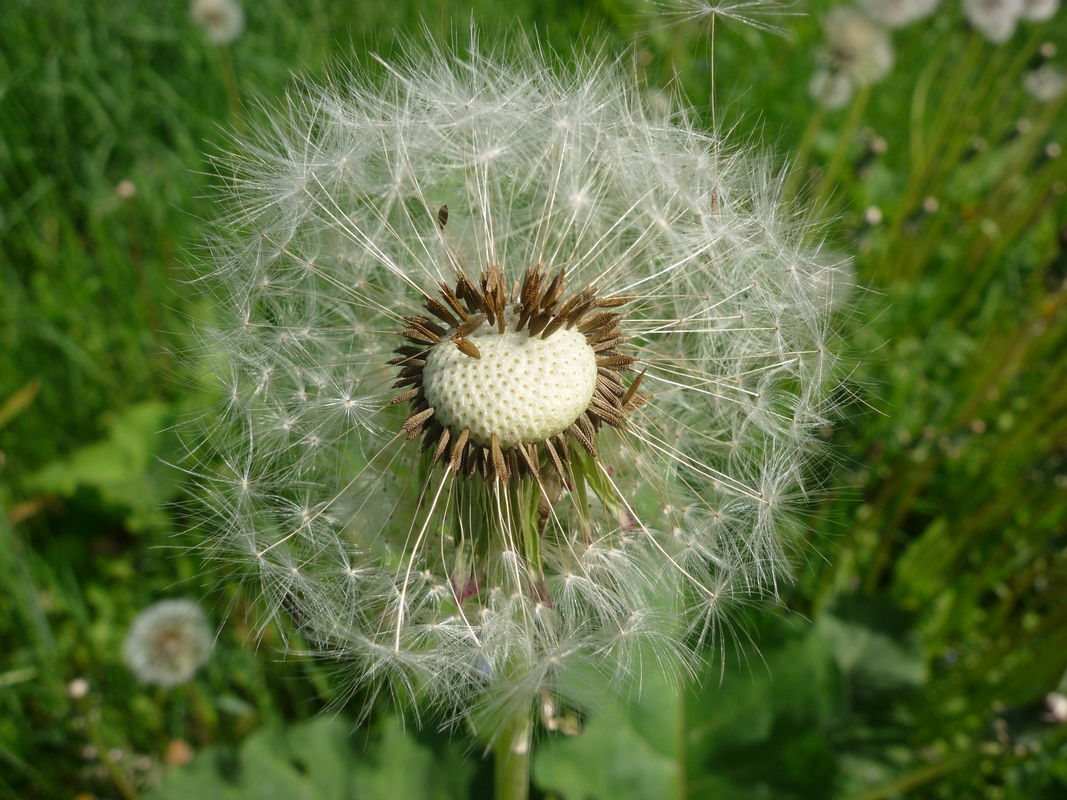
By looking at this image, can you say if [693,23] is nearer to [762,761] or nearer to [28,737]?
[762,761]

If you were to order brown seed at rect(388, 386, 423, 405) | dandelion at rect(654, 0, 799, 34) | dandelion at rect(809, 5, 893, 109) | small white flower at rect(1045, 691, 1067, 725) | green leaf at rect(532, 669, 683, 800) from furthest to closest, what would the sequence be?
1. dandelion at rect(809, 5, 893, 109)
2. green leaf at rect(532, 669, 683, 800)
3. dandelion at rect(654, 0, 799, 34)
4. small white flower at rect(1045, 691, 1067, 725)
5. brown seed at rect(388, 386, 423, 405)

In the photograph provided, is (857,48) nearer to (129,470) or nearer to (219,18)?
(219,18)

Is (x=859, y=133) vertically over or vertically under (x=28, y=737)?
over

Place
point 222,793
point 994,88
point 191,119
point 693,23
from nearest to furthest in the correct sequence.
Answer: point 222,793
point 693,23
point 191,119
point 994,88

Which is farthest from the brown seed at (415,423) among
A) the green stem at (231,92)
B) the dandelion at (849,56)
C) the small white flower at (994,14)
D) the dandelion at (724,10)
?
the small white flower at (994,14)

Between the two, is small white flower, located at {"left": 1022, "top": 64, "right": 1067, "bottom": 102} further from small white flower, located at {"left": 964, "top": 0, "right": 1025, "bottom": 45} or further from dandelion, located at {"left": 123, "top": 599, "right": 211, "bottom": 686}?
dandelion, located at {"left": 123, "top": 599, "right": 211, "bottom": 686}

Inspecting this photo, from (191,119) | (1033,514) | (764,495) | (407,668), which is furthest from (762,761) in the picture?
(191,119)

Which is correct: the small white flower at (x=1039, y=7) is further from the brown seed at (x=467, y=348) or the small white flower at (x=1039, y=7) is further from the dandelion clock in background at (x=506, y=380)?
the brown seed at (x=467, y=348)

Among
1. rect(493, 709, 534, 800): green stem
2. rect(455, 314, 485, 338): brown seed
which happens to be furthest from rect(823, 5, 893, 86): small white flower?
rect(493, 709, 534, 800): green stem
